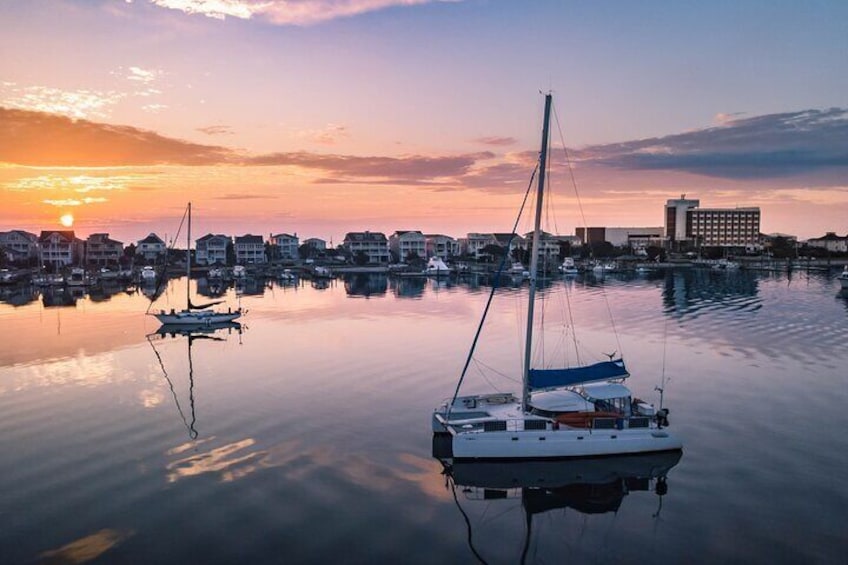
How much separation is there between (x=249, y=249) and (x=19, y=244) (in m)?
64.2

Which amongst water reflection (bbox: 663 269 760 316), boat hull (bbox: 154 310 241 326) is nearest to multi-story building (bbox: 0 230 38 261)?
boat hull (bbox: 154 310 241 326)

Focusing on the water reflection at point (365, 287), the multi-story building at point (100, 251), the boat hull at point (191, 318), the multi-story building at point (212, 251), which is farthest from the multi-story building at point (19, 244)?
the boat hull at point (191, 318)

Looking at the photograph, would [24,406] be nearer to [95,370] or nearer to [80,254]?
[95,370]

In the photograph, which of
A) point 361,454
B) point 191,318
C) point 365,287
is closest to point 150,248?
point 365,287

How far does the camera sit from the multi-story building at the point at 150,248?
7643 inches

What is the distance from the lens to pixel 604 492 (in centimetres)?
2166

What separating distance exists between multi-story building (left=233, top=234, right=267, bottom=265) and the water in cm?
13628

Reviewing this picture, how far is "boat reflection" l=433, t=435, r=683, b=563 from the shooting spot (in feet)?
68.1

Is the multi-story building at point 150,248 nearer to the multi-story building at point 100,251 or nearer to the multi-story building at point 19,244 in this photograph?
the multi-story building at point 100,251

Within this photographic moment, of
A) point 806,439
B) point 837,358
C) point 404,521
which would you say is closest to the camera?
point 404,521

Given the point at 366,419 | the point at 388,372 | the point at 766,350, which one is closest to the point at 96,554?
the point at 366,419

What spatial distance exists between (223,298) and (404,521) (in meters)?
84.5

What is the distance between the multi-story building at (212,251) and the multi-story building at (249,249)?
12.6 feet

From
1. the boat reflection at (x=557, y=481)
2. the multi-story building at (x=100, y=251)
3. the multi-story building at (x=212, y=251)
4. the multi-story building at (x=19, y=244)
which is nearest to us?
the boat reflection at (x=557, y=481)
